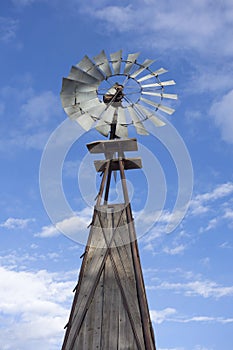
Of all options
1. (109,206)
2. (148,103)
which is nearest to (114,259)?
(109,206)

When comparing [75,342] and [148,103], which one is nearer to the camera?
[75,342]

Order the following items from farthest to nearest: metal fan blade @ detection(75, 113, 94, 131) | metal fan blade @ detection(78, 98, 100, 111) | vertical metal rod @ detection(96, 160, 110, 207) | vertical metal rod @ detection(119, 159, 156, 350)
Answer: metal fan blade @ detection(78, 98, 100, 111), metal fan blade @ detection(75, 113, 94, 131), vertical metal rod @ detection(96, 160, 110, 207), vertical metal rod @ detection(119, 159, 156, 350)

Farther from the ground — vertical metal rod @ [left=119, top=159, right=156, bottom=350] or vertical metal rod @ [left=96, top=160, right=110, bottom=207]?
vertical metal rod @ [left=96, top=160, right=110, bottom=207]

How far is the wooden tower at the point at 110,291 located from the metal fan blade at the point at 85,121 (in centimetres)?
112

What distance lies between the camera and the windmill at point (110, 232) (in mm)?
13250

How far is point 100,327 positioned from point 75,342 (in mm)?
837

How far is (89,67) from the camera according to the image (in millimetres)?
15750

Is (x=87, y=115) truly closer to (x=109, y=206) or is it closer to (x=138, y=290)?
(x=109, y=206)

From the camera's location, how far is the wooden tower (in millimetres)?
Answer: 13117

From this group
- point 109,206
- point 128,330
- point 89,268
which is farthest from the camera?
point 109,206

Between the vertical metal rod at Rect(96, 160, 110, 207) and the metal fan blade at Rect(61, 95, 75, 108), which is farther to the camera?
the metal fan blade at Rect(61, 95, 75, 108)

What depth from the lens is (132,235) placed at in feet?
47.9

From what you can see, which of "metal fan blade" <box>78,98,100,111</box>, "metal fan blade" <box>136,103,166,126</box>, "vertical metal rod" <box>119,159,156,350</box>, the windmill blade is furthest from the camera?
"metal fan blade" <box>136,103,166,126</box>

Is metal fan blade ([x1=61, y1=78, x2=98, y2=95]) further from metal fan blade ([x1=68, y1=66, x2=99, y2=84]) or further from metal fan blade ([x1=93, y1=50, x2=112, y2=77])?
metal fan blade ([x1=93, y1=50, x2=112, y2=77])
